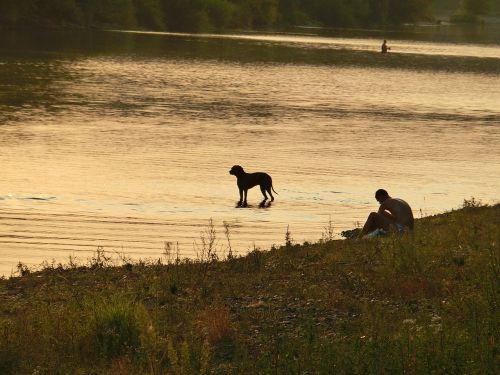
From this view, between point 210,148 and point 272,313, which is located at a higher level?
point 272,313

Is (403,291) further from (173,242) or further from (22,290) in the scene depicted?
(173,242)

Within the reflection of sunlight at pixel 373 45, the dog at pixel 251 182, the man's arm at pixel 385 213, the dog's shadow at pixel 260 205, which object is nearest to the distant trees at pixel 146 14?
the reflection of sunlight at pixel 373 45

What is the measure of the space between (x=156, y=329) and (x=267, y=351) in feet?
6.03

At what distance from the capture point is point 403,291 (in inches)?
561

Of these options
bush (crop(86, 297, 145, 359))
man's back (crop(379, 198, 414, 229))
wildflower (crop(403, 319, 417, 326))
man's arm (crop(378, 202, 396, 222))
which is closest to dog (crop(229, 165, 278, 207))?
man's arm (crop(378, 202, 396, 222))

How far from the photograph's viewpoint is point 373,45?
15425 cm

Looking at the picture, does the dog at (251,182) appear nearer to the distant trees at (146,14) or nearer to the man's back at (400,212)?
the man's back at (400,212)

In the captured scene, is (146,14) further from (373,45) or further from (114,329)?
(114,329)

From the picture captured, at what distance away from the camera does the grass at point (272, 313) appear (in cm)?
1044

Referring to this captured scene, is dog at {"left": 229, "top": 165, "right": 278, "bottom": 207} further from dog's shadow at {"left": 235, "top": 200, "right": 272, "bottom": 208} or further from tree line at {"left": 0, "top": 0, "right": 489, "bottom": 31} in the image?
tree line at {"left": 0, "top": 0, "right": 489, "bottom": 31}

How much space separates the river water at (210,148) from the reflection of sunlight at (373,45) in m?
45.0

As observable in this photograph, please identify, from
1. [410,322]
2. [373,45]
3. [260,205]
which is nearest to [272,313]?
[410,322]

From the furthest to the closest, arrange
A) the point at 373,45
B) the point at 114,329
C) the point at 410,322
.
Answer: the point at 373,45 → the point at 410,322 → the point at 114,329

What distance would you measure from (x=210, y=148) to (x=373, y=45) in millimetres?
116363
